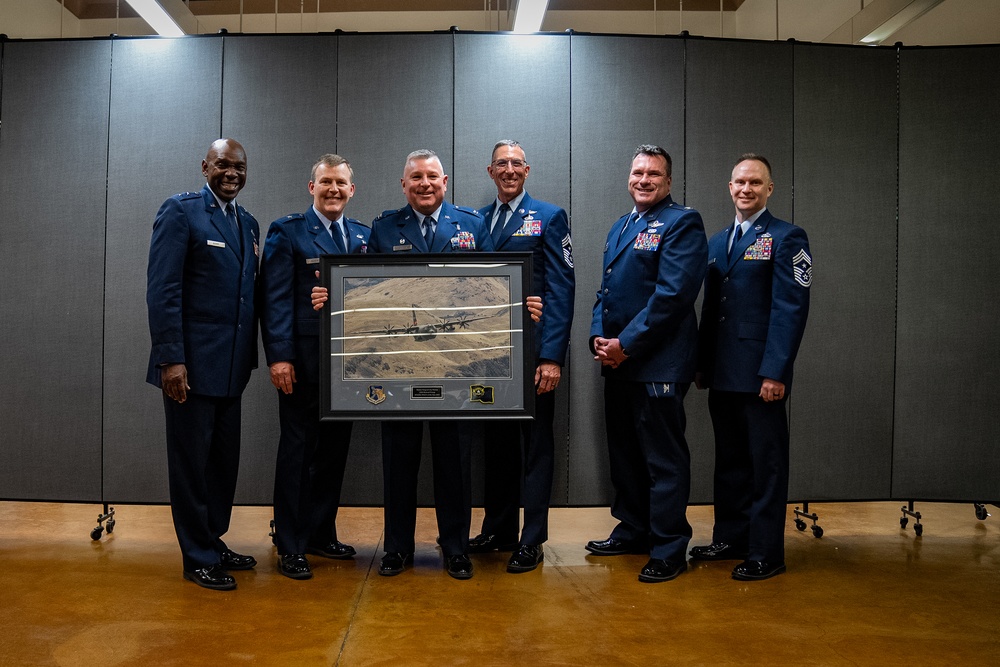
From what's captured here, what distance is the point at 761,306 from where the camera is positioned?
3549mm

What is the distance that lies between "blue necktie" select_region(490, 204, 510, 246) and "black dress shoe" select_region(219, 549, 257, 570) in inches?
74.8

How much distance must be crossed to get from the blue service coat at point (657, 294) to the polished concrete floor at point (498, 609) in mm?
983

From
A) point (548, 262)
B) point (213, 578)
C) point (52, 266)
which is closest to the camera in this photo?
point (213, 578)

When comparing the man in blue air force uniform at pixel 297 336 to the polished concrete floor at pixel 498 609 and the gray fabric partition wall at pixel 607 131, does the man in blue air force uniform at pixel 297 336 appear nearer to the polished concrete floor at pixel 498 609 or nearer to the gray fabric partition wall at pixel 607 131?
the polished concrete floor at pixel 498 609

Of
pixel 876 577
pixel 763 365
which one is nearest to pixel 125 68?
pixel 763 365

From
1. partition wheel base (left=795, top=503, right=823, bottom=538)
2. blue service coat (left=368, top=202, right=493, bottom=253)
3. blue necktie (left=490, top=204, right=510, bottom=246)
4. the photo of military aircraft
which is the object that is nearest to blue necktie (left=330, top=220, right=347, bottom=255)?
blue service coat (left=368, top=202, right=493, bottom=253)

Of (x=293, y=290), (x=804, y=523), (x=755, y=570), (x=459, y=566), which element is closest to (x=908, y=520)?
(x=804, y=523)

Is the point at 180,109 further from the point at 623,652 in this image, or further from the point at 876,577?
the point at 876,577

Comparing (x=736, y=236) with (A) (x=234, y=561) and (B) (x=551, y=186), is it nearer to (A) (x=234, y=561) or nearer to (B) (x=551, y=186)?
(B) (x=551, y=186)

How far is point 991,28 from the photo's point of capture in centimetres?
489

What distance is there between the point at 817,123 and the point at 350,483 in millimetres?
3442

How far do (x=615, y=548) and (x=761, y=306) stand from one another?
140cm

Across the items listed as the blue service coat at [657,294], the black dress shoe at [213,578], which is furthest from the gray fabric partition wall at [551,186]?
the black dress shoe at [213,578]

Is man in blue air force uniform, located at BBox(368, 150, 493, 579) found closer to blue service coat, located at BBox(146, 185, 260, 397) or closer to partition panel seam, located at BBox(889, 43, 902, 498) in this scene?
blue service coat, located at BBox(146, 185, 260, 397)
